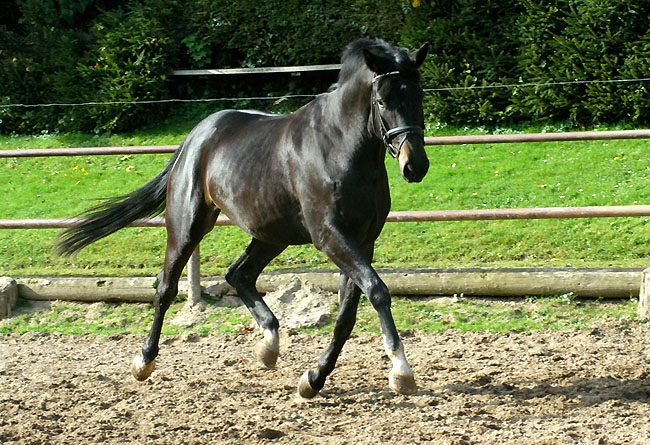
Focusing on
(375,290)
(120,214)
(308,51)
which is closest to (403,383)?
(375,290)

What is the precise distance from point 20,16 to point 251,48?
4.50m

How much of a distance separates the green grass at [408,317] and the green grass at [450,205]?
44cm

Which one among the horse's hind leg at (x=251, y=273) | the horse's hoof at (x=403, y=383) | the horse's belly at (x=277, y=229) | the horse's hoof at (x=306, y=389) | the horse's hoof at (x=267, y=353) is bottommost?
the horse's hoof at (x=306, y=389)

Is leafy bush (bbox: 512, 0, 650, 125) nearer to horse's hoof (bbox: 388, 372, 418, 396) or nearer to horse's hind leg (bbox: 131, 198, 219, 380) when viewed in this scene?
horse's hind leg (bbox: 131, 198, 219, 380)

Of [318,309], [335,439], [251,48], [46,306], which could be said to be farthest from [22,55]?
[335,439]

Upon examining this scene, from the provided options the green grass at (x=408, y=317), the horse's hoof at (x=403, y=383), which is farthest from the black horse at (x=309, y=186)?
the green grass at (x=408, y=317)

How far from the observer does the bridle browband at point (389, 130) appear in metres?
3.60

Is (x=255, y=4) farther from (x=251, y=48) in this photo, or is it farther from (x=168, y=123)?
(x=168, y=123)

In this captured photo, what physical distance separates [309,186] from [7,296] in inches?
139

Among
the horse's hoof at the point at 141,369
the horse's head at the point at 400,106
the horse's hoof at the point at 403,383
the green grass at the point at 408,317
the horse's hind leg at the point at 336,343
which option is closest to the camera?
the horse's head at the point at 400,106

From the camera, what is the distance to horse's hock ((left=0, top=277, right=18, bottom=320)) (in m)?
6.46

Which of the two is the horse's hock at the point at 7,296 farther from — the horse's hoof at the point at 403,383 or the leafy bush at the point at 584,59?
the leafy bush at the point at 584,59

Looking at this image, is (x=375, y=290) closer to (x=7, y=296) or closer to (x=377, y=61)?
(x=377, y=61)

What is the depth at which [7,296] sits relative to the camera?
6.48m
